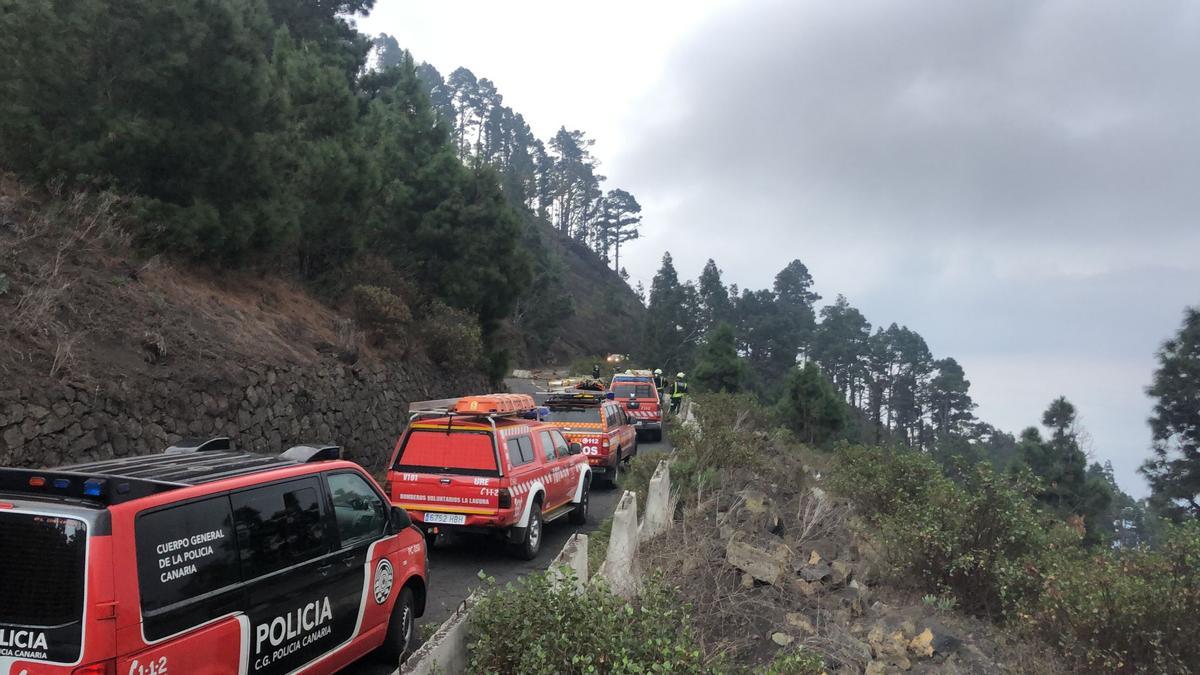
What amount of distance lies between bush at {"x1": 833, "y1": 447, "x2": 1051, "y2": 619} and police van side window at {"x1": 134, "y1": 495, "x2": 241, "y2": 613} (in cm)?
732

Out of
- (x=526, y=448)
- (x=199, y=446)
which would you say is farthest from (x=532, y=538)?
(x=199, y=446)

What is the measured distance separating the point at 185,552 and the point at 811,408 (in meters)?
31.6

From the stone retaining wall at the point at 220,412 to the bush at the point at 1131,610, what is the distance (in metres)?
10.6

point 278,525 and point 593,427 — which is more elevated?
point 278,525

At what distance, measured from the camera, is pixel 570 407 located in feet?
54.0

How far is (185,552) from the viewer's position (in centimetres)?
401

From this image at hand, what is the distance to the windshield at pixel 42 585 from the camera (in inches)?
136

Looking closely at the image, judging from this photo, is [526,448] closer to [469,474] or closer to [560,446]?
[469,474]

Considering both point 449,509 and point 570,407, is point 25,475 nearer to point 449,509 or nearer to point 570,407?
point 449,509

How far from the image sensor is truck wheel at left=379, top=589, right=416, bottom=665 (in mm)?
5945

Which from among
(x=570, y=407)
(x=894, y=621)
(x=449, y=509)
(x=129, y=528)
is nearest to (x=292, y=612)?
(x=129, y=528)

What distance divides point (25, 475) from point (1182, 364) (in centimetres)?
3819

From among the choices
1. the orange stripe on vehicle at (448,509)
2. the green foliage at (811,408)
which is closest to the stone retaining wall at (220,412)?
the orange stripe on vehicle at (448,509)

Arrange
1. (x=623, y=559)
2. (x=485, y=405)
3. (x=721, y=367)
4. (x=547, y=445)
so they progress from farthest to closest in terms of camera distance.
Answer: (x=721, y=367) < (x=547, y=445) < (x=485, y=405) < (x=623, y=559)
